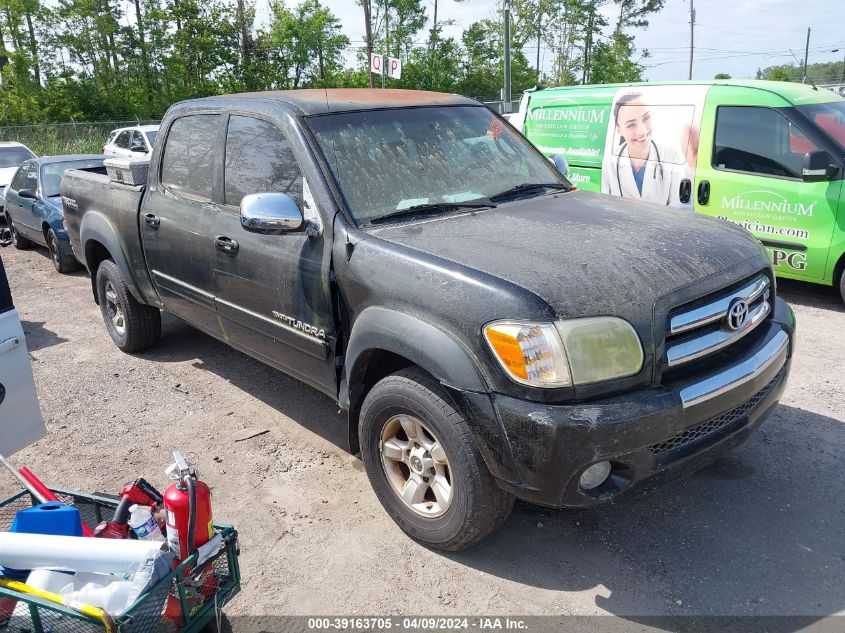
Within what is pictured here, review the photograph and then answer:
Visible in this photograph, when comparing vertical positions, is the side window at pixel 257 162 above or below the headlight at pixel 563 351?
above

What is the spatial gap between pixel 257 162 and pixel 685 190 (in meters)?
4.60

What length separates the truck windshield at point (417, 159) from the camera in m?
3.32

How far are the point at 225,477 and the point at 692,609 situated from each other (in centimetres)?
241

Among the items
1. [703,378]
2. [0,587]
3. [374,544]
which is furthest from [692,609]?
[0,587]

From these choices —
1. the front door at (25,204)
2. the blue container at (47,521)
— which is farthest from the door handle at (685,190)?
the front door at (25,204)

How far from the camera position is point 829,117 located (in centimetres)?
603

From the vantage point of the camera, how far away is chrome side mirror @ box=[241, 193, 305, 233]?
10.3ft

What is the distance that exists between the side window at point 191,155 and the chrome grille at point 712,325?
280 cm

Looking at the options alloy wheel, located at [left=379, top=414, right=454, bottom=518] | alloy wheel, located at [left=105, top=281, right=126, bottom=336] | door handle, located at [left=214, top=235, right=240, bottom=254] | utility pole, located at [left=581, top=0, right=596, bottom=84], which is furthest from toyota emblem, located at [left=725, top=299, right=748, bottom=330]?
utility pole, located at [left=581, top=0, right=596, bottom=84]

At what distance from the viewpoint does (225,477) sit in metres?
3.71

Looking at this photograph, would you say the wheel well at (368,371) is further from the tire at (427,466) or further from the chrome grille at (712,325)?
the chrome grille at (712,325)

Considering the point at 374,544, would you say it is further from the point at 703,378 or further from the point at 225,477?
the point at 703,378

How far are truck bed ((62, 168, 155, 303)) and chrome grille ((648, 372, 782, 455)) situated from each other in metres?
3.74

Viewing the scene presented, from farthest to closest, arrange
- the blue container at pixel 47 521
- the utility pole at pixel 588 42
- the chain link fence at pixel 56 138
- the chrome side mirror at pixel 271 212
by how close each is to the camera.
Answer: the utility pole at pixel 588 42
the chain link fence at pixel 56 138
the chrome side mirror at pixel 271 212
the blue container at pixel 47 521
